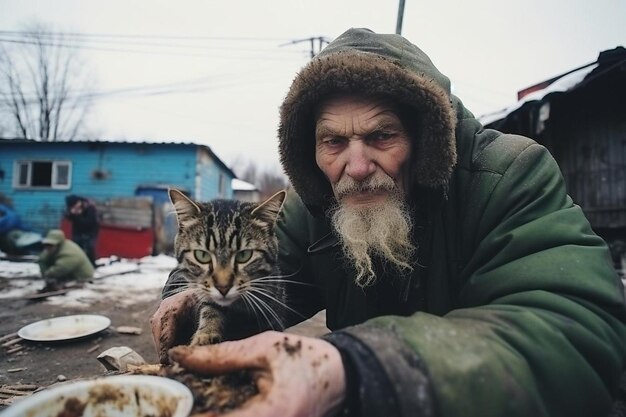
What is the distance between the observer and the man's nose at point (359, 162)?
187 centimetres

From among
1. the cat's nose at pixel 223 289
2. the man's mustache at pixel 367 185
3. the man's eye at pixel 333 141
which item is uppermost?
the man's eye at pixel 333 141

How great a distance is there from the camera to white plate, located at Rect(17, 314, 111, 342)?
4031 mm

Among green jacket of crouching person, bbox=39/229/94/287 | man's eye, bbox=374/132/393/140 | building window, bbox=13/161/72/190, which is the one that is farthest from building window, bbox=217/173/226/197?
man's eye, bbox=374/132/393/140

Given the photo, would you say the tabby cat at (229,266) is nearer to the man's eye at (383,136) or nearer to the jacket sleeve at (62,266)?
the man's eye at (383,136)

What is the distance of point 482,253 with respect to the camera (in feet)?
4.93

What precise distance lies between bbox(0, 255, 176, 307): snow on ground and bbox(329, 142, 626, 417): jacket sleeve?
6348 mm

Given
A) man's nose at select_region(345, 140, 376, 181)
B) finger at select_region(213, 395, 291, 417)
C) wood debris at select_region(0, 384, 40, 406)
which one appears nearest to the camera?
finger at select_region(213, 395, 291, 417)

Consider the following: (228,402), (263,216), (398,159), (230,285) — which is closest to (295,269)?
(263,216)

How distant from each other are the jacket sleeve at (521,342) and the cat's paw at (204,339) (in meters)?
0.94

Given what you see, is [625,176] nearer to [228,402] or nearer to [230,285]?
[230,285]

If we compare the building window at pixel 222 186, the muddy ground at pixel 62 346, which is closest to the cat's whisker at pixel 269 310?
the muddy ground at pixel 62 346

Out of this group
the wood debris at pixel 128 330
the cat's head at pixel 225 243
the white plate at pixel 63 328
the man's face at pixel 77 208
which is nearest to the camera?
the cat's head at pixel 225 243

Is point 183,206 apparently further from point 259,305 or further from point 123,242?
point 123,242

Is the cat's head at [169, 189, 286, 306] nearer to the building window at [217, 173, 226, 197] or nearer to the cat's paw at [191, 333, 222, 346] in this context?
the cat's paw at [191, 333, 222, 346]
